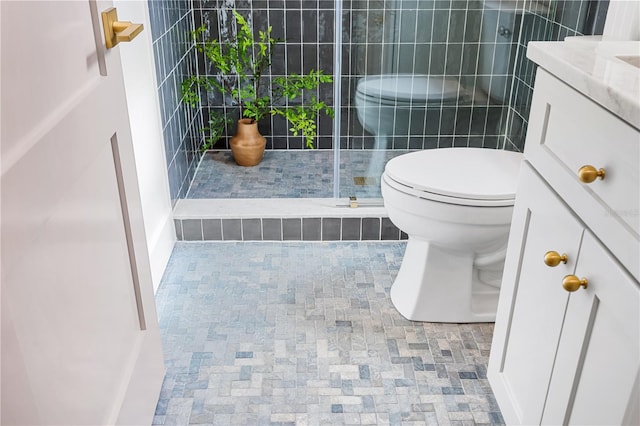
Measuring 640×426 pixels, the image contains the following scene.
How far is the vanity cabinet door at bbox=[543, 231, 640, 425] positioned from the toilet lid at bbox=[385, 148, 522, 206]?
2.00 ft

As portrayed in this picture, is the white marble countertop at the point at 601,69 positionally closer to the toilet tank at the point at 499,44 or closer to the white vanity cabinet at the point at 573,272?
the white vanity cabinet at the point at 573,272

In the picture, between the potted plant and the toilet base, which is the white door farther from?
the potted plant

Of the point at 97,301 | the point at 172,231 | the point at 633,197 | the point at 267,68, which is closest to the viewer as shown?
the point at 633,197

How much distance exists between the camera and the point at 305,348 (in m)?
1.74

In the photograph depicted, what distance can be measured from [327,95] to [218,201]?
0.92m

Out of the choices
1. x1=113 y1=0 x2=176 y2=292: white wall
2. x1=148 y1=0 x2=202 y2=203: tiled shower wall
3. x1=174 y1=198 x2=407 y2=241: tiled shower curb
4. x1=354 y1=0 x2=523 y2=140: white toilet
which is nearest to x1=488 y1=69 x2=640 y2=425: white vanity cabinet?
x1=174 y1=198 x2=407 y2=241: tiled shower curb

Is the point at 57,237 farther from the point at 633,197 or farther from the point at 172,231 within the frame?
the point at 172,231

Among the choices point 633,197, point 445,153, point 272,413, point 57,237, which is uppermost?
point 633,197

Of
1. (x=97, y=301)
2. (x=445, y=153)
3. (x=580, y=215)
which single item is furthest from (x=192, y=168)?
(x=580, y=215)

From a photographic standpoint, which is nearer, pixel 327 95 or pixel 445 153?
pixel 445 153

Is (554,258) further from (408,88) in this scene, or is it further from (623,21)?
(408,88)

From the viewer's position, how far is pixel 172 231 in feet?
7.40

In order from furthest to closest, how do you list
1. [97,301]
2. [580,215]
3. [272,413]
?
1. [272,413]
2. [97,301]
3. [580,215]

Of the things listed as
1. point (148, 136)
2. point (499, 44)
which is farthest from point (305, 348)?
point (499, 44)
